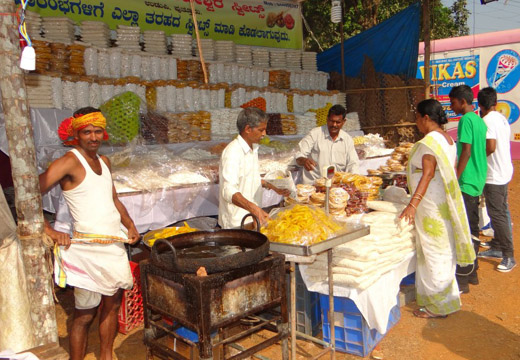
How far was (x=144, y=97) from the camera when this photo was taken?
5.89m

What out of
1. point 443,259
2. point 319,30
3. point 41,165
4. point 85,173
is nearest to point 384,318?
point 443,259

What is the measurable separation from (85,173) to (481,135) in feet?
12.7

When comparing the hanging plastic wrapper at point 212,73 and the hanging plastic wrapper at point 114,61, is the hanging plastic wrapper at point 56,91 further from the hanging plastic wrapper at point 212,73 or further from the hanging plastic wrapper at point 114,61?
the hanging plastic wrapper at point 212,73

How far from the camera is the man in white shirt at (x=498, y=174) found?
15.9 ft

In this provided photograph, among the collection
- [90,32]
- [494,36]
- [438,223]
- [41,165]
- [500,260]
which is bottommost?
[500,260]

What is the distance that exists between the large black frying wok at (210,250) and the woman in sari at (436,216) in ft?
5.22

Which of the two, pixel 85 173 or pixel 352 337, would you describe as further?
pixel 352 337

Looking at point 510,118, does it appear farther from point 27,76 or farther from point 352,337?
point 27,76

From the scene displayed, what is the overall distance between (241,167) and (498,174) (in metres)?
3.16

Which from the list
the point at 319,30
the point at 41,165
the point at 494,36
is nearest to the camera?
the point at 41,165

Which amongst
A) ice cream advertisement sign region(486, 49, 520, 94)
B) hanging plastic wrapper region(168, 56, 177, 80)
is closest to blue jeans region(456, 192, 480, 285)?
hanging plastic wrapper region(168, 56, 177, 80)

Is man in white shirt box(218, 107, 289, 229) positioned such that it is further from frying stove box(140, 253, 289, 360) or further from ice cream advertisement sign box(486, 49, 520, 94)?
ice cream advertisement sign box(486, 49, 520, 94)

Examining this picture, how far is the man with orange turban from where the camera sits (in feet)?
9.13

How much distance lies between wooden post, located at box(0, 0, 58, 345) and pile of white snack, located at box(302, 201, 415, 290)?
1.91 m
